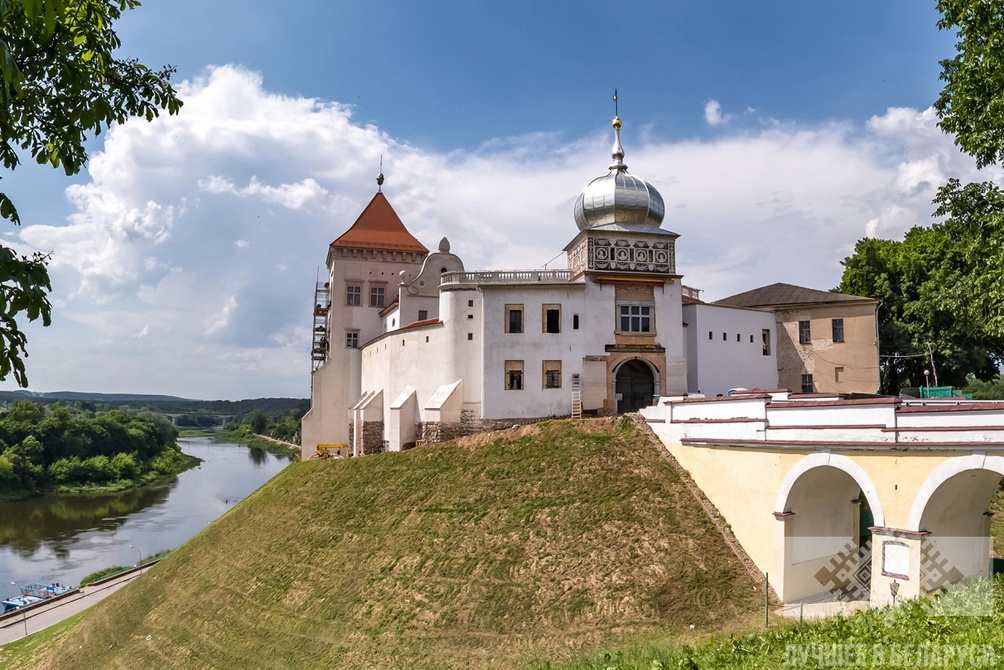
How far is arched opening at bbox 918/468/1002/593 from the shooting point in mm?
14438

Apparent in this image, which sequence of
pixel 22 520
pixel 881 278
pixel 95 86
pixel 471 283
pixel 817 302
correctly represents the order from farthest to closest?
pixel 22 520
pixel 881 278
pixel 817 302
pixel 471 283
pixel 95 86

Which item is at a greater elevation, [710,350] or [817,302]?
[817,302]

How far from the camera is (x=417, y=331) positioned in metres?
32.8

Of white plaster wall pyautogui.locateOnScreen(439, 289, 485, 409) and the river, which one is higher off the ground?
white plaster wall pyautogui.locateOnScreen(439, 289, 485, 409)

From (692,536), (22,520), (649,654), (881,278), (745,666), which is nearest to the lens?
(745,666)

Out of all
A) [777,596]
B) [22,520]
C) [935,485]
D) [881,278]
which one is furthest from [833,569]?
[22,520]

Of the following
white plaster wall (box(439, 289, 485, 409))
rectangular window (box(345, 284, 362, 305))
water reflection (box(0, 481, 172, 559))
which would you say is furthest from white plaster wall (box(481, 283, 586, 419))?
water reflection (box(0, 481, 172, 559))

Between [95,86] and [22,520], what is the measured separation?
71992 millimetres

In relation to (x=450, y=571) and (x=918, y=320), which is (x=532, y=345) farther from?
(x=918, y=320)

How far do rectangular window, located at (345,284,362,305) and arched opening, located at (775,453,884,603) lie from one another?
30.1 m

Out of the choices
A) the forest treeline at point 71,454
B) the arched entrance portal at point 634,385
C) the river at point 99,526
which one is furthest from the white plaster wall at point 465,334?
the forest treeline at point 71,454

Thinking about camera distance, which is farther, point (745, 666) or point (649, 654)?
point (649, 654)

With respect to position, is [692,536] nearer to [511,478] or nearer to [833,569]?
[833,569]

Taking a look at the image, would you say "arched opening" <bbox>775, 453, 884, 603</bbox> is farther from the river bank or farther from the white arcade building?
the river bank
